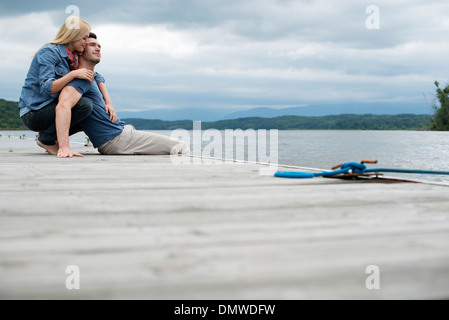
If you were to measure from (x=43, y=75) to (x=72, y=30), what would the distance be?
48cm

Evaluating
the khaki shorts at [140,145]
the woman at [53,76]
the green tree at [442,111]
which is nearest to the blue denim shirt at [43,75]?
the woman at [53,76]

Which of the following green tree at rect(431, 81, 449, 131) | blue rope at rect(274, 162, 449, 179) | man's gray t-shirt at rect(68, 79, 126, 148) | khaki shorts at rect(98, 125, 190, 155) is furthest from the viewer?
green tree at rect(431, 81, 449, 131)

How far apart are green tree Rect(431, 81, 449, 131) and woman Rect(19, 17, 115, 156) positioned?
59.3m

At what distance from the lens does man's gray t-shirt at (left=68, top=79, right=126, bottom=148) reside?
13.0 ft

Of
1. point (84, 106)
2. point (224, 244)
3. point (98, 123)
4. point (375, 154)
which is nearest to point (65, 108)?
point (84, 106)

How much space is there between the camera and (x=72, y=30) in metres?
3.63

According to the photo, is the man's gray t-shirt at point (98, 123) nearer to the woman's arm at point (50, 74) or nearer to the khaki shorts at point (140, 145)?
the khaki shorts at point (140, 145)

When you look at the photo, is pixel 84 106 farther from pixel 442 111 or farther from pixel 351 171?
pixel 442 111

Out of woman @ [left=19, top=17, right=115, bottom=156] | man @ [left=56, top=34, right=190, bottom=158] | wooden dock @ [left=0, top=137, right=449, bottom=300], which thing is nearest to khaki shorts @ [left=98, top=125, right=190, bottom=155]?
man @ [left=56, top=34, right=190, bottom=158]

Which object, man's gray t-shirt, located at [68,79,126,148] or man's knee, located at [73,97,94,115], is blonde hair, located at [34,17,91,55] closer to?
man's gray t-shirt, located at [68,79,126,148]

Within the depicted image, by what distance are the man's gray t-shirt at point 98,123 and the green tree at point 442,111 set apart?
59.0 m

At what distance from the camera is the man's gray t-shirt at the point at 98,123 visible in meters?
3.97

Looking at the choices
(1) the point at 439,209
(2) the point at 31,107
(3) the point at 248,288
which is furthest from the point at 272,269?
(2) the point at 31,107

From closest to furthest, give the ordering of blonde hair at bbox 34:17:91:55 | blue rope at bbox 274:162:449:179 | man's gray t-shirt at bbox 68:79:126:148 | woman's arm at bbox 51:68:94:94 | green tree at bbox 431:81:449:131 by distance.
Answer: blue rope at bbox 274:162:449:179
woman's arm at bbox 51:68:94:94
blonde hair at bbox 34:17:91:55
man's gray t-shirt at bbox 68:79:126:148
green tree at bbox 431:81:449:131
